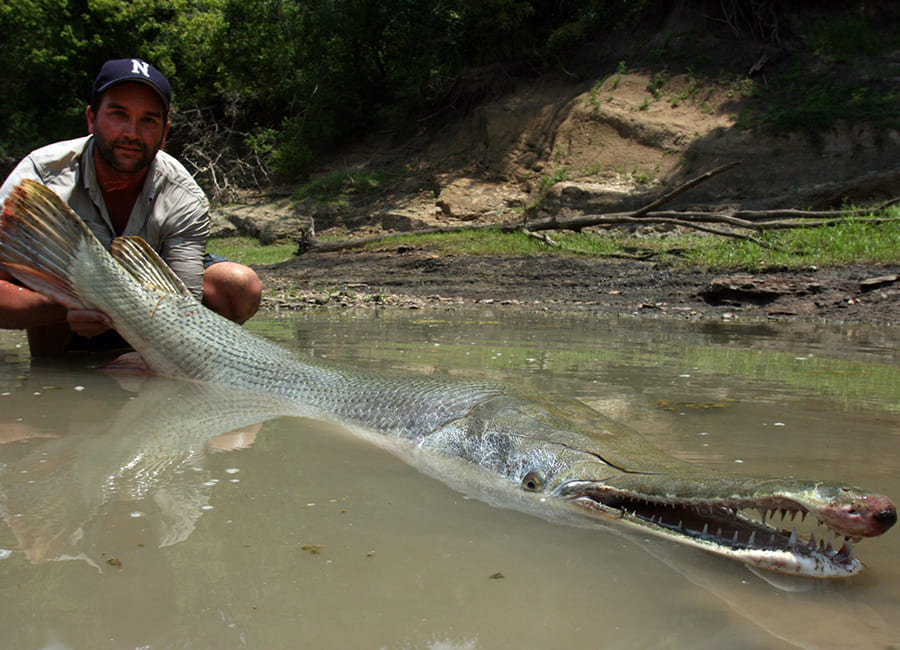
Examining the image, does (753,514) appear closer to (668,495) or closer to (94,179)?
(668,495)

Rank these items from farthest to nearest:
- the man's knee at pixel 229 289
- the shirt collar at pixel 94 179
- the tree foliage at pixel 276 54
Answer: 1. the tree foliage at pixel 276 54
2. the man's knee at pixel 229 289
3. the shirt collar at pixel 94 179

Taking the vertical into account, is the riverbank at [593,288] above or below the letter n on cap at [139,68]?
below

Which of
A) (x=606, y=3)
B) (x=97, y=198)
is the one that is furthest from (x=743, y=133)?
(x=97, y=198)

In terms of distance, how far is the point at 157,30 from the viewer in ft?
73.2

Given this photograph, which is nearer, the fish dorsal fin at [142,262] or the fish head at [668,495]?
the fish head at [668,495]

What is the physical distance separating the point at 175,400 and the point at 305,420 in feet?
2.13

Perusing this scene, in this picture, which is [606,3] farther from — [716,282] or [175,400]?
[175,400]

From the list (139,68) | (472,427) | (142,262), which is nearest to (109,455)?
(472,427)

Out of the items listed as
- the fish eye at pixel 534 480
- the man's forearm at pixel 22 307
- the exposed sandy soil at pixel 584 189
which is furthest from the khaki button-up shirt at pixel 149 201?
the exposed sandy soil at pixel 584 189

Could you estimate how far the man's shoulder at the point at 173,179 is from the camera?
3664mm

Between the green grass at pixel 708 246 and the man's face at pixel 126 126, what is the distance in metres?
6.15

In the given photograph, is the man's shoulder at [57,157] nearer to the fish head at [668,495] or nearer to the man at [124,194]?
the man at [124,194]

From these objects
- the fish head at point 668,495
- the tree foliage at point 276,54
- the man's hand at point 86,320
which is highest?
the tree foliage at point 276,54

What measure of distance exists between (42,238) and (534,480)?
8.59ft
